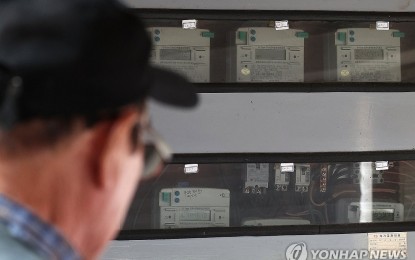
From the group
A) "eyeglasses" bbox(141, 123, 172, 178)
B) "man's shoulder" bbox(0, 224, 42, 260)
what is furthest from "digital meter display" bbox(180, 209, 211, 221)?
"man's shoulder" bbox(0, 224, 42, 260)

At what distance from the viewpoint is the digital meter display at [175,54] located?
4641mm

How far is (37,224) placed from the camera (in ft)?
3.47

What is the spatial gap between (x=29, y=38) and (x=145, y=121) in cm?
25

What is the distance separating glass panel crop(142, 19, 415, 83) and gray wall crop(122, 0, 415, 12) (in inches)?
3.6

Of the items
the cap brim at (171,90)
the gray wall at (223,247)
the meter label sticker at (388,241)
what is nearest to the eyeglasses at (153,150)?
the cap brim at (171,90)

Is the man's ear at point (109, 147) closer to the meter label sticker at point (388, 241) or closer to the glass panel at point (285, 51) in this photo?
the glass panel at point (285, 51)

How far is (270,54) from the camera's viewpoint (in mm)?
4730

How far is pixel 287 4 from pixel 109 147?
3709 millimetres

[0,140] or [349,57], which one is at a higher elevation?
[349,57]

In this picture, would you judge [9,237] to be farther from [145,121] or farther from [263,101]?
[263,101]

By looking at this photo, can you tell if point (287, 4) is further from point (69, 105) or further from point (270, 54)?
point (69, 105)

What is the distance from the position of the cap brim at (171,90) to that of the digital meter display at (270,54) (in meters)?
3.42

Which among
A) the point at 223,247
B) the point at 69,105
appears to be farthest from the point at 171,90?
the point at 223,247

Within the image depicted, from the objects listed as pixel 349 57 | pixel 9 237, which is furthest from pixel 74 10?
pixel 349 57
